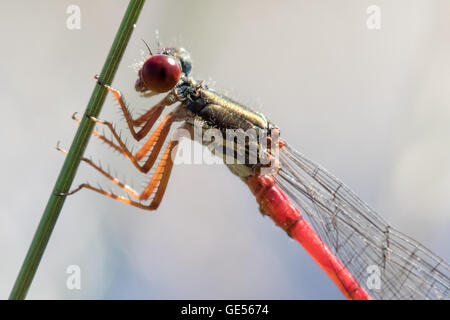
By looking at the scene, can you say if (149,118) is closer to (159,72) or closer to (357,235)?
(159,72)

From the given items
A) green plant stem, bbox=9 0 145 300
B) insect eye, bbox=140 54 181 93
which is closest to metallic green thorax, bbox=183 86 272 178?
insect eye, bbox=140 54 181 93

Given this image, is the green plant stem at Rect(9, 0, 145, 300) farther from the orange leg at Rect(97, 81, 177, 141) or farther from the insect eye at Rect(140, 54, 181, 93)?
the orange leg at Rect(97, 81, 177, 141)

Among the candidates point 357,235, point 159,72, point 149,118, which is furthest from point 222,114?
point 357,235

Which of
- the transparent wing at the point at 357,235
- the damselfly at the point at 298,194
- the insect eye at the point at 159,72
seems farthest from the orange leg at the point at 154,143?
the transparent wing at the point at 357,235

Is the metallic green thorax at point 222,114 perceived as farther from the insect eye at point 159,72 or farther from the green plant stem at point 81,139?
the green plant stem at point 81,139
